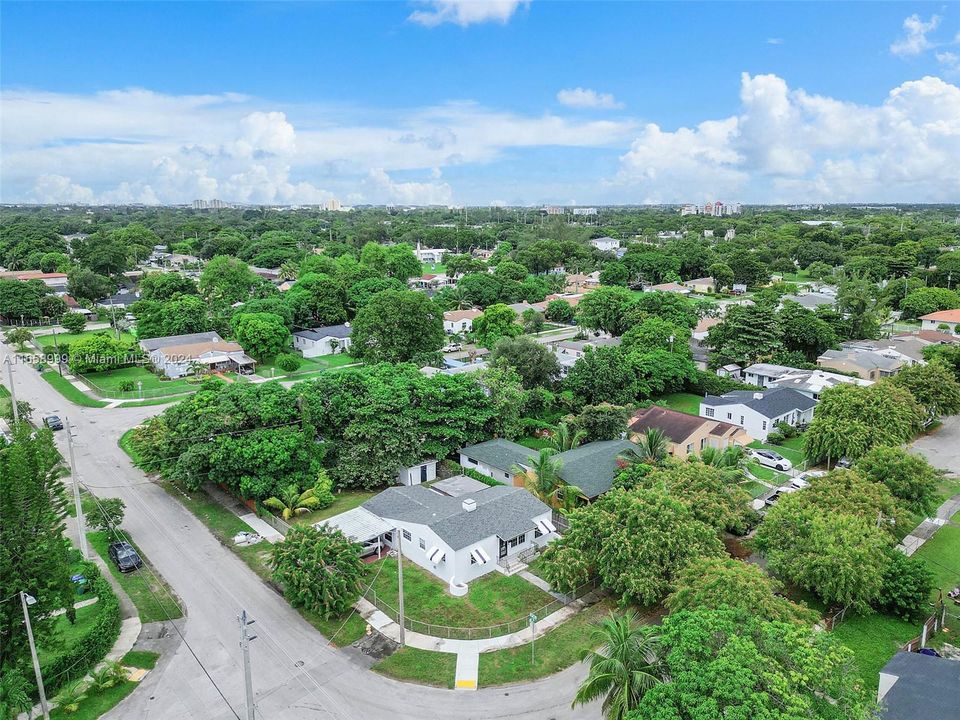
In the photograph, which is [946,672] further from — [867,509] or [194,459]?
[194,459]

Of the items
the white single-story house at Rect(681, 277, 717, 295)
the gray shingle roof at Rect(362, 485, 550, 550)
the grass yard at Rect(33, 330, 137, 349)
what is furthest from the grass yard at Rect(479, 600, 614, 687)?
the white single-story house at Rect(681, 277, 717, 295)

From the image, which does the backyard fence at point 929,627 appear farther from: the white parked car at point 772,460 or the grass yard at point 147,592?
the grass yard at point 147,592

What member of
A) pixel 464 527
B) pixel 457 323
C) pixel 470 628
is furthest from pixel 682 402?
pixel 457 323

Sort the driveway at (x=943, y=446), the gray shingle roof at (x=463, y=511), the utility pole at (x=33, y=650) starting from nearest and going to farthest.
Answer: the utility pole at (x=33, y=650), the gray shingle roof at (x=463, y=511), the driveway at (x=943, y=446)

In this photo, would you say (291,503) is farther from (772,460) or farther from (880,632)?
(772,460)

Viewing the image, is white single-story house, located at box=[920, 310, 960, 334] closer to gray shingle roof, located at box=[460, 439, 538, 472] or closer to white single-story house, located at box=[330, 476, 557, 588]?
gray shingle roof, located at box=[460, 439, 538, 472]

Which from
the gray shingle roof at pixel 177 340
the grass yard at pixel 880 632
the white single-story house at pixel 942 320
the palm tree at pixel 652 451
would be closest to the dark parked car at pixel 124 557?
the palm tree at pixel 652 451
